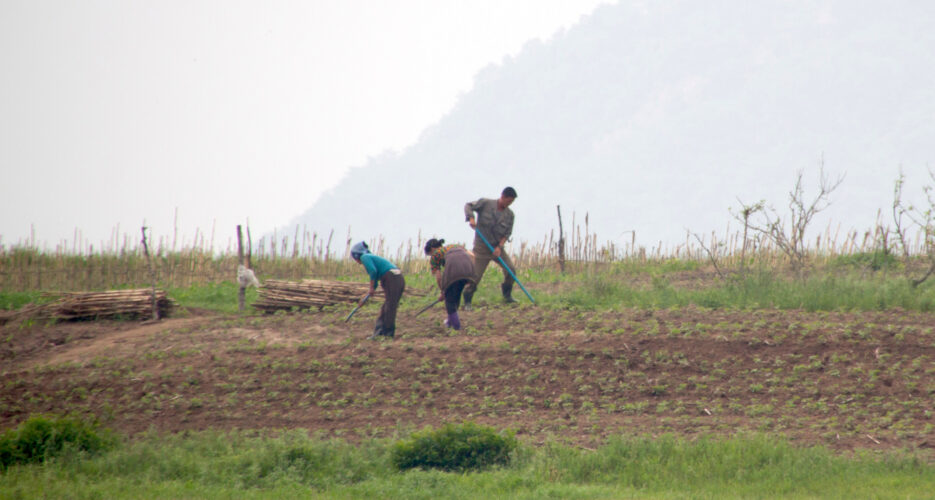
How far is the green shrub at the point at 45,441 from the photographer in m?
7.21

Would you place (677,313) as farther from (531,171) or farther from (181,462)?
(531,171)

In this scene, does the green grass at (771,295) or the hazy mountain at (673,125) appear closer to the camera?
the green grass at (771,295)

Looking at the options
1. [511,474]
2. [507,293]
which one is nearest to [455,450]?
[511,474]

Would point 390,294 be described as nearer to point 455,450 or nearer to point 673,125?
point 455,450

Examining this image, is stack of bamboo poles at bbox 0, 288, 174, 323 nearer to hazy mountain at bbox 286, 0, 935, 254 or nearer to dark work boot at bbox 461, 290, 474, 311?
dark work boot at bbox 461, 290, 474, 311

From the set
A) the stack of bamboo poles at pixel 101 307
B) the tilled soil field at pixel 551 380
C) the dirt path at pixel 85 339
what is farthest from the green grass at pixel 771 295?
the stack of bamboo poles at pixel 101 307

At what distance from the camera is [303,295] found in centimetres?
1466

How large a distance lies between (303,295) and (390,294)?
3.86 meters

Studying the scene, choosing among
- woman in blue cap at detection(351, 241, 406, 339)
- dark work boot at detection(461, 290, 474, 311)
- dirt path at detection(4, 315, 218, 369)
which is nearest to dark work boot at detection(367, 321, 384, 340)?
woman in blue cap at detection(351, 241, 406, 339)

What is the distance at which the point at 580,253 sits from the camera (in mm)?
19453

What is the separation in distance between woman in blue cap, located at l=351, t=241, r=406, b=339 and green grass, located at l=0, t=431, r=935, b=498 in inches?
155

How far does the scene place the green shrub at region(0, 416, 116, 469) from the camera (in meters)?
7.21

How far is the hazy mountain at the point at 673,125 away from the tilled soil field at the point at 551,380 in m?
72.9

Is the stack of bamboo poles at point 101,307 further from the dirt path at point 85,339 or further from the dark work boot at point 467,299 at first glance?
the dark work boot at point 467,299
